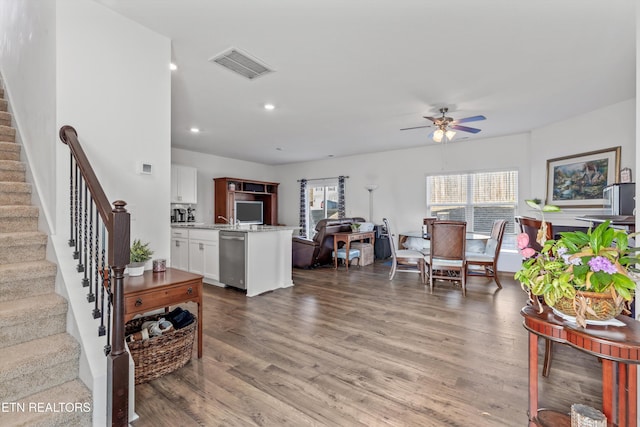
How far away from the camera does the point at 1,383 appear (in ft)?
4.60

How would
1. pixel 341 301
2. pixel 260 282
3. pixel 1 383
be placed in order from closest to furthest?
pixel 1 383, pixel 341 301, pixel 260 282

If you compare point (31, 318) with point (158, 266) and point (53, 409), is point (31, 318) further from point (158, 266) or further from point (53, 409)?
point (158, 266)

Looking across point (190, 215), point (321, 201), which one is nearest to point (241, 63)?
point (190, 215)

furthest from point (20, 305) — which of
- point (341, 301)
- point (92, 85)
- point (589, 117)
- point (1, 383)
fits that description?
point (589, 117)

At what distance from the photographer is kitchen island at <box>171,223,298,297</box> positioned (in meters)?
4.12

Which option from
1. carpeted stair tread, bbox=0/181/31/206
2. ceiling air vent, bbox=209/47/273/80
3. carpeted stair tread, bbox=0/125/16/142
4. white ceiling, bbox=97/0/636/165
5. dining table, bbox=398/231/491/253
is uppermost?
white ceiling, bbox=97/0/636/165

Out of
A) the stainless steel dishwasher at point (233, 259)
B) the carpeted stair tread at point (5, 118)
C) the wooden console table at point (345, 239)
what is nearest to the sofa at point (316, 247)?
the wooden console table at point (345, 239)

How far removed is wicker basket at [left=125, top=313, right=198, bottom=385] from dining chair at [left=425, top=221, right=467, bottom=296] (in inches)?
130

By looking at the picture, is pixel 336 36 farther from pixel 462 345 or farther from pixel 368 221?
pixel 368 221

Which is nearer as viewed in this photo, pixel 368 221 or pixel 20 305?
Answer: pixel 20 305

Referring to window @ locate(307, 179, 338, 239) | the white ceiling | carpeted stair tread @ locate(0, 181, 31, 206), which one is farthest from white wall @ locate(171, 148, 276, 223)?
carpeted stair tread @ locate(0, 181, 31, 206)

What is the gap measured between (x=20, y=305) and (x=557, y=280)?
272cm

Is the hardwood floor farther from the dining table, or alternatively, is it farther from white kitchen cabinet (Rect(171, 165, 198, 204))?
white kitchen cabinet (Rect(171, 165, 198, 204))

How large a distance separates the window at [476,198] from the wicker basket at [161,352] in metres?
5.60
